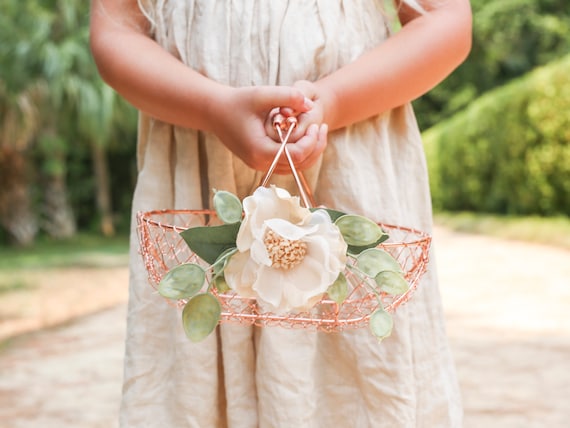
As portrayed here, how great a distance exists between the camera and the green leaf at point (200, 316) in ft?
2.07

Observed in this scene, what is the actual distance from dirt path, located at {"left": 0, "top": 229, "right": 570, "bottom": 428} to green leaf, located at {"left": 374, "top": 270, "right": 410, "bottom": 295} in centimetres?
178

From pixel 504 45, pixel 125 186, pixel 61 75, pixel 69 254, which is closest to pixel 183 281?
pixel 61 75

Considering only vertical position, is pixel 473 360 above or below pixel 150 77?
below

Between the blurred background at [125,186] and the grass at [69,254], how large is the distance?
1.4 inches

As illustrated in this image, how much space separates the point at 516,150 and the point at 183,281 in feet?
26.2

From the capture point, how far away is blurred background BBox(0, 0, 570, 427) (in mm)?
3381

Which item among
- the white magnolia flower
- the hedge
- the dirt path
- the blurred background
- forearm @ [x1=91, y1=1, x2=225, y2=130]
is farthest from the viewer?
the hedge

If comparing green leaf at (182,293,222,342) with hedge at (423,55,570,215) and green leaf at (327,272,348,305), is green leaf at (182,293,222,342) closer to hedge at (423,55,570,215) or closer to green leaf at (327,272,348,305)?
green leaf at (327,272,348,305)

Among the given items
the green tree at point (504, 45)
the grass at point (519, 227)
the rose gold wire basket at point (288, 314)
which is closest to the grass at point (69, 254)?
the grass at point (519, 227)

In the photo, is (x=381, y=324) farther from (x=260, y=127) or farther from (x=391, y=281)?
(x=260, y=127)

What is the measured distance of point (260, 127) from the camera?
0.76 meters

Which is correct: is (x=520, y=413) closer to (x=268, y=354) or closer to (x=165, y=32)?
(x=268, y=354)

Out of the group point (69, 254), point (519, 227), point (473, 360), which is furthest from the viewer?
point (69, 254)

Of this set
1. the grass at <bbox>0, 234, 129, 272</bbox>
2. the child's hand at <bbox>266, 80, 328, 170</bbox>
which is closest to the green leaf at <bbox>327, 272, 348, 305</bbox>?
the child's hand at <bbox>266, 80, 328, 170</bbox>
